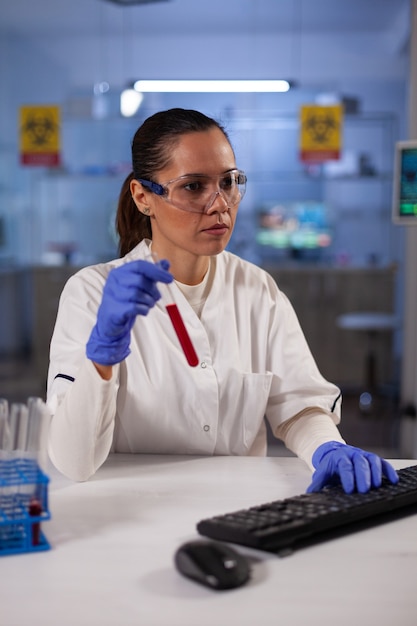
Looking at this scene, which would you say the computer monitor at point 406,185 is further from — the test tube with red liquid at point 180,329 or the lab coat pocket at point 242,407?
the test tube with red liquid at point 180,329

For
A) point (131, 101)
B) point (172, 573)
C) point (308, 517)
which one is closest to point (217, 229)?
point (308, 517)

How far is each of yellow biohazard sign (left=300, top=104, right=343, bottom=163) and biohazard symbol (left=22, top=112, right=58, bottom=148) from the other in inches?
59.9

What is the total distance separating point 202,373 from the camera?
176 cm

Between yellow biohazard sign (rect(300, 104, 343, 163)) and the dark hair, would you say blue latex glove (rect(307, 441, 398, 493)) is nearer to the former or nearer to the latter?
the dark hair

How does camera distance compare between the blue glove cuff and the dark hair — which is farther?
the dark hair

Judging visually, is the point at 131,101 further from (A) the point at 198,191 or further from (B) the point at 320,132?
(A) the point at 198,191

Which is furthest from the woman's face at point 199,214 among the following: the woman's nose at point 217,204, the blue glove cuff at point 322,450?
the blue glove cuff at point 322,450

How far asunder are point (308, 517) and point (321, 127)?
154 inches

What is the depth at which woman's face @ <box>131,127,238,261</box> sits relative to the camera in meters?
1.67

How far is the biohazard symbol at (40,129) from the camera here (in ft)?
15.2

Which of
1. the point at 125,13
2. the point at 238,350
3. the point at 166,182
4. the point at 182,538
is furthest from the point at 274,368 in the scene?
the point at 125,13

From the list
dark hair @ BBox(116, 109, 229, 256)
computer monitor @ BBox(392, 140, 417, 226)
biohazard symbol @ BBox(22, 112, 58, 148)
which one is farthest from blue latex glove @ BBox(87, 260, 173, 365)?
biohazard symbol @ BBox(22, 112, 58, 148)

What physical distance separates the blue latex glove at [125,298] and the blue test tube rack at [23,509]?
312 millimetres

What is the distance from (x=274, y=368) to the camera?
1.83 meters
